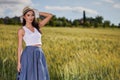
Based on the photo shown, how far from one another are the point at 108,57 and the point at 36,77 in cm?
70

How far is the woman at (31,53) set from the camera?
3.60m

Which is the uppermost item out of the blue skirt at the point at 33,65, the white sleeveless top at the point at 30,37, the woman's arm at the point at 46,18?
the woman's arm at the point at 46,18

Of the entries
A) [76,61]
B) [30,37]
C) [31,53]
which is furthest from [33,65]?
[76,61]

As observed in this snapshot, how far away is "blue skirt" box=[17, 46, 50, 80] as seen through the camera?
3.61 metres

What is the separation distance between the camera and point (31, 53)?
3.60m

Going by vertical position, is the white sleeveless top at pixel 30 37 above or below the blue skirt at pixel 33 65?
above

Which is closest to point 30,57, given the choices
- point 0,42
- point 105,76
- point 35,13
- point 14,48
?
point 35,13

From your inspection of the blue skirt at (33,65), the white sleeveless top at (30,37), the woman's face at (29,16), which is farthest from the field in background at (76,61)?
the woman's face at (29,16)

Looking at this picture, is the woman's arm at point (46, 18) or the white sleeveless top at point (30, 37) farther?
the woman's arm at point (46, 18)

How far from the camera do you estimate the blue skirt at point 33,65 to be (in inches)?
142

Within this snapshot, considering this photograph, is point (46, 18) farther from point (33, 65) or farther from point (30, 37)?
point (33, 65)

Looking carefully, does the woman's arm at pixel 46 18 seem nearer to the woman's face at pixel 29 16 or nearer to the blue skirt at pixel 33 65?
the woman's face at pixel 29 16

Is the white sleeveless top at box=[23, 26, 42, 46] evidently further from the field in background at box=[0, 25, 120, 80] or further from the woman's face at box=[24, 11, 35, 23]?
the field in background at box=[0, 25, 120, 80]

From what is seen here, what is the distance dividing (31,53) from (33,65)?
0.42 feet
